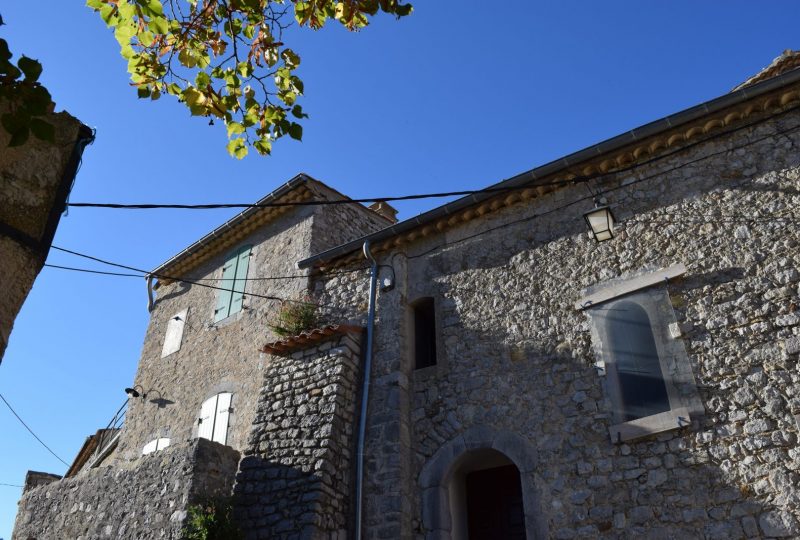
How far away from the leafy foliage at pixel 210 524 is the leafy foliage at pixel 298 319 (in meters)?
2.58

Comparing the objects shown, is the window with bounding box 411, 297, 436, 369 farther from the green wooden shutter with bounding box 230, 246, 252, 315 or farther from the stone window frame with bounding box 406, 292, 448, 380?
the green wooden shutter with bounding box 230, 246, 252, 315

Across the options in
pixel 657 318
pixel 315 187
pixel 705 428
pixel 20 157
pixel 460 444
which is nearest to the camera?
pixel 20 157

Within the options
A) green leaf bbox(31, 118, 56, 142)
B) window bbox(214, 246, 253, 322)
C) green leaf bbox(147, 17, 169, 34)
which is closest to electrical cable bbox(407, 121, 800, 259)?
window bbox(214, 246, 253, 322)

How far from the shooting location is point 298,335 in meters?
8.88

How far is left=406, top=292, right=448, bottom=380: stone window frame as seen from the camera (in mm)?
7908

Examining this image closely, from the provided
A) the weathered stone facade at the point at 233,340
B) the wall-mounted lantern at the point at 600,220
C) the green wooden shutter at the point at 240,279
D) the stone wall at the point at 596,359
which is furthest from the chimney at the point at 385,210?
the wall-mounted lantern at the point at 600,220

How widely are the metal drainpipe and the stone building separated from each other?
0.08ft

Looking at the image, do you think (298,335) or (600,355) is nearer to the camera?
(600,355)

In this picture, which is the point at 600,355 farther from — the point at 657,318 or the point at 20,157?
the point at 20,157

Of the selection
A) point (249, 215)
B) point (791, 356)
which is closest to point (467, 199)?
point (791, 356)

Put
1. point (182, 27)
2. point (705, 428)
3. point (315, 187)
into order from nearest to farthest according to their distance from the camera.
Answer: point (182, 27) < point (705, 428) < point (315, 187)

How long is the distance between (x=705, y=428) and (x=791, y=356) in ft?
3.10

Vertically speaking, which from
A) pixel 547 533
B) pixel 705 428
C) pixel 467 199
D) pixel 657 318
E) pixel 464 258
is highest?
pixel 467 199

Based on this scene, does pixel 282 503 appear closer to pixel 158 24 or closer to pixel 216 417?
pixel 216 417
